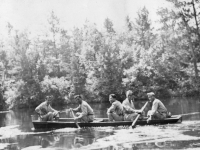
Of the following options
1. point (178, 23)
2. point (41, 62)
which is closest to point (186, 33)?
point (178, 23)

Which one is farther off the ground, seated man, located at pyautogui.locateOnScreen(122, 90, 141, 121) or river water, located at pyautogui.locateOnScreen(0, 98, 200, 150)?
seated man, located at pyautogui.locateOnScreen(122, 90, 141, 121)

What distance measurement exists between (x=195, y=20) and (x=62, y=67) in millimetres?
21902

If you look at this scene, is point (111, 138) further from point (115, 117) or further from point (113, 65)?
point (113, 65)

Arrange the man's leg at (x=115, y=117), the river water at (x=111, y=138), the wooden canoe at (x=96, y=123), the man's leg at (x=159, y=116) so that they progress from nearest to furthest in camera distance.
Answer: the river water at (x=111, y=138)
the wooden canoe at (x=96, y=123)
the man's leg at (x=159, y=116)
the man's leg at (x=115, y=117)

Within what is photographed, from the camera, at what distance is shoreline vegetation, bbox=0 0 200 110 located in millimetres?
31617

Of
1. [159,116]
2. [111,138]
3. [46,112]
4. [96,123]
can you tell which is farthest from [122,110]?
[46,112]

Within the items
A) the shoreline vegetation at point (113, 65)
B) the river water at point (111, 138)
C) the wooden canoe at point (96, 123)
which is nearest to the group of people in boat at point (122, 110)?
the wooden canoe at point (96, 123)

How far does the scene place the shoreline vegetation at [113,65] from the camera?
3162 centimetres

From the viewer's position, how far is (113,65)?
1409 inches

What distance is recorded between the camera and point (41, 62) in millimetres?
39781

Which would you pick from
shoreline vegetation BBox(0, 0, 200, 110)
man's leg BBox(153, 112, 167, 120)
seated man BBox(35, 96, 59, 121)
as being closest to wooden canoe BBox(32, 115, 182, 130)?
man's leg BBox(153, 112, 167, 120)

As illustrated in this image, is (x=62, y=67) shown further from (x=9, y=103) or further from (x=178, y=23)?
(x=178, y=23)

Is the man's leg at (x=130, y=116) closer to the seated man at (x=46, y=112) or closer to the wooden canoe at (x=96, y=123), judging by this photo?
the wooden canoe at (x=96, y=123)

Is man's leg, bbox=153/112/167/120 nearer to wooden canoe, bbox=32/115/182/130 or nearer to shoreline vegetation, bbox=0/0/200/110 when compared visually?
wooden canoe, bbox=32/115/182/130
